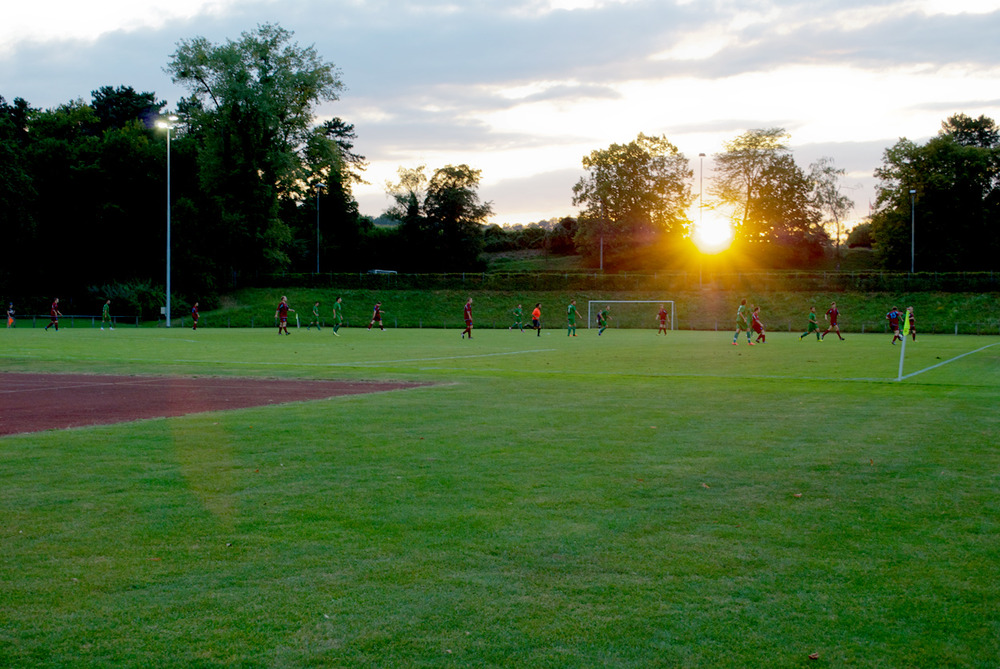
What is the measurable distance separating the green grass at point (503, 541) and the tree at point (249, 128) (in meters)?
62.1

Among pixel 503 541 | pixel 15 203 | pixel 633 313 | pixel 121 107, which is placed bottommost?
pixel 503 541

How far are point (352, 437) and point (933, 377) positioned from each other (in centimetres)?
1568

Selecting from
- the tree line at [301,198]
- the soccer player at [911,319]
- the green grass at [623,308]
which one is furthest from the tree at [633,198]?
the soccer player at [911,319]

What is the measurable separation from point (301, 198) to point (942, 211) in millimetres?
71101

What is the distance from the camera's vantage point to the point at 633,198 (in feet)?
343

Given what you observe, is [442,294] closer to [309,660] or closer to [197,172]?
[197,172]

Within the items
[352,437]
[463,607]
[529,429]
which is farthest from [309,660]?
[529,429]

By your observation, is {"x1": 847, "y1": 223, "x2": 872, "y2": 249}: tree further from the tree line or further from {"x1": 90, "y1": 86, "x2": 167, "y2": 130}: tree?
{"x1": 90, "y1": 86, "x2": 167, "y2": 130}: tree

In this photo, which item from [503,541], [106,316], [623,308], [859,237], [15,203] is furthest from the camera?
[859,237]

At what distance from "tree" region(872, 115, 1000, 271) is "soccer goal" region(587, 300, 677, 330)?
35908mm

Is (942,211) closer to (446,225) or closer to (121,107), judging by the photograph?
(446,225)

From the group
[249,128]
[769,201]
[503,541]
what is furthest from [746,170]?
[503,541]

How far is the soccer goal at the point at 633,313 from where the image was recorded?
69.0 m

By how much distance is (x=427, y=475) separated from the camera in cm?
820
